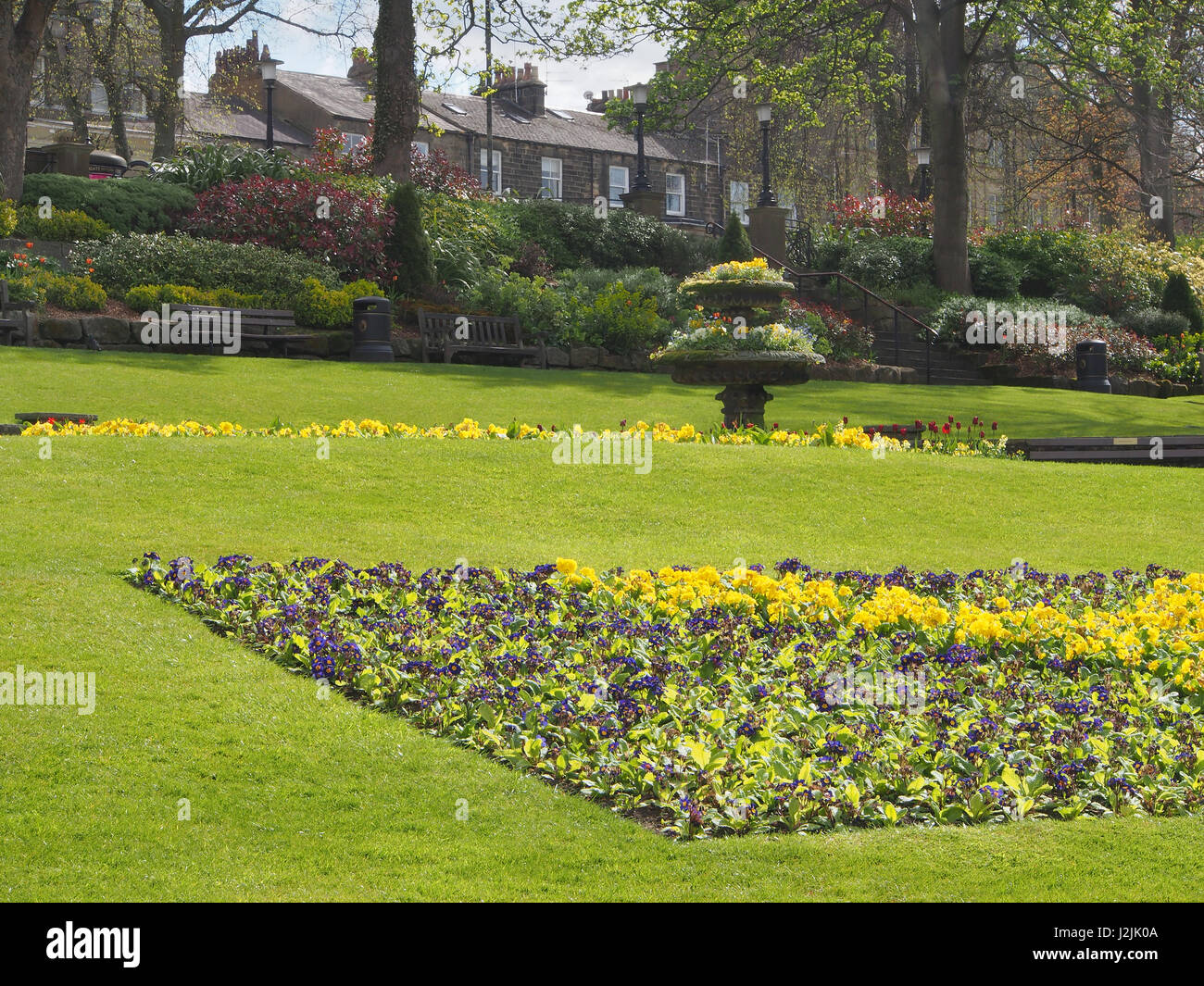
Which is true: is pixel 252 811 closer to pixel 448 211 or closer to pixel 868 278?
pixel 448 211

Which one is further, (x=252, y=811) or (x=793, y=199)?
(x=793, y=199)

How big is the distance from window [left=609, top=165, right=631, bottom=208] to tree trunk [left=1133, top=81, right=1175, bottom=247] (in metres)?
20.5

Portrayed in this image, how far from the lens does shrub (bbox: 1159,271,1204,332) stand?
2908 centimetres

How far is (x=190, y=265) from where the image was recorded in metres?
20.9

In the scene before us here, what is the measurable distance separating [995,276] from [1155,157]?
1073 cm

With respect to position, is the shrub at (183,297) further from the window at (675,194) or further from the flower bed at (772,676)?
the window at (675,194)

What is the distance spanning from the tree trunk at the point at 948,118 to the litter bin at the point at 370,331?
47.2ft

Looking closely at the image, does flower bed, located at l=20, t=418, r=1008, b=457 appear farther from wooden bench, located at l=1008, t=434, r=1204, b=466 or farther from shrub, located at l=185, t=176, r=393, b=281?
shrub, located at l=185, t=176, r=393, b=281

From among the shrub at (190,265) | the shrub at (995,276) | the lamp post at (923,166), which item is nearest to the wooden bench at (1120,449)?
the shrub at (190,265)

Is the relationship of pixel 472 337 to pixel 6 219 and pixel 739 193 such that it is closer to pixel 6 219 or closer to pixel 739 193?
pixel 6 219

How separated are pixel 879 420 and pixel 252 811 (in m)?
13.9

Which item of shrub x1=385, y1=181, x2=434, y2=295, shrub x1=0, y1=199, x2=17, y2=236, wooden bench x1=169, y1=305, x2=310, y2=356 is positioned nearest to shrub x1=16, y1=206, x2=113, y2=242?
shrub x1=0, y1=199, x2=17, y2=236

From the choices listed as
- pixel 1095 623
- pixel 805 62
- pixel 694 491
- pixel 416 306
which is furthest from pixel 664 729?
pixel 805 62
